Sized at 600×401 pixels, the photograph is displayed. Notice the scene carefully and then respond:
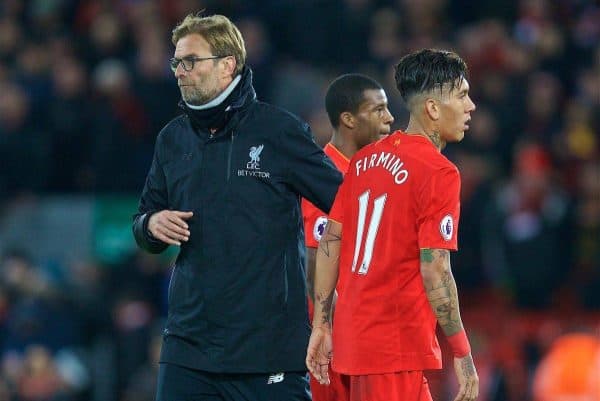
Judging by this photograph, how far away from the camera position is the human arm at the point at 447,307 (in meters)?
4.86

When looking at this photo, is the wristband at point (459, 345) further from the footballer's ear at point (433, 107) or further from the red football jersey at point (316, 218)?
the red football jersey at point (316, 218)

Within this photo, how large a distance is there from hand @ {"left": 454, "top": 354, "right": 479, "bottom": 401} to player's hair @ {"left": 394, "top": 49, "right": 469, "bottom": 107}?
3.36ft

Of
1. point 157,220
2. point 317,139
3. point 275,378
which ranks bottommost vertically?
point 275,378

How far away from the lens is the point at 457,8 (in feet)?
42.6

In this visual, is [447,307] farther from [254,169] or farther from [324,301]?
[254,169]

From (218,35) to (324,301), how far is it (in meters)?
1.14

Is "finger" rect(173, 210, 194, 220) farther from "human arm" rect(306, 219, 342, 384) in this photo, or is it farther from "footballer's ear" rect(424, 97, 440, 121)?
"footballer's ear" rect(424, 97, 440, 121)

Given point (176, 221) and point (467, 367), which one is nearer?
point (467, 367)

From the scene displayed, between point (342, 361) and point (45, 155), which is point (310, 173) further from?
point (45, 155)

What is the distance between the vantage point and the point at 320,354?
5.19m

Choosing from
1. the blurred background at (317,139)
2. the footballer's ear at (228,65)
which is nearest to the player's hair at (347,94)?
the footballer's ear at (228,65)

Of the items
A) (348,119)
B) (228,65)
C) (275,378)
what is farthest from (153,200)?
(348,119)

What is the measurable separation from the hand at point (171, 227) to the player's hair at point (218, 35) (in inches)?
24.6

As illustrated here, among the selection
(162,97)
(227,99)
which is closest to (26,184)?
(162,97)
